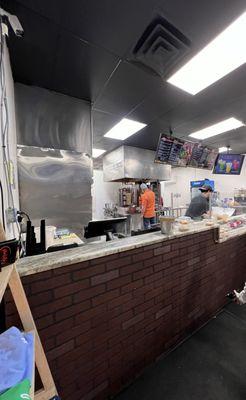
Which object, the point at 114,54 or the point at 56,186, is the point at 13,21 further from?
the point at 56,186

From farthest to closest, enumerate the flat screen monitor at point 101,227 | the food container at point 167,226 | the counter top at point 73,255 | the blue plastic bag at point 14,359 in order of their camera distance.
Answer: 1. the flat screen monitor at point 101,227
2. the food container at point 167,226
3. the counter top at point 73,255
4. the blue plastic bag at point 14,359

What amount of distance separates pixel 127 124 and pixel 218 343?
3.95 meters

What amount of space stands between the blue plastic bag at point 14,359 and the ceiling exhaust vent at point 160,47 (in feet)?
8.08

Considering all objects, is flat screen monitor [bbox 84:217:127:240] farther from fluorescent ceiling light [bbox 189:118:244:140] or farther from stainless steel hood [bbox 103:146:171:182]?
fluorescent ceiling light [bbox 189:118:244:140]

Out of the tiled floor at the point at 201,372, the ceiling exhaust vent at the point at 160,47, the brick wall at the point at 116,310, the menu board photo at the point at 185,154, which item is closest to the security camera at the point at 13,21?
the ceiling exhaust vent at the point at 160,47

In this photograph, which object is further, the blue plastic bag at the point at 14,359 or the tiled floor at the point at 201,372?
the tiled floor at the point at 201,372

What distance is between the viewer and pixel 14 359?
727 millimetres

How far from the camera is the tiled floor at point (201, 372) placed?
1.56 m

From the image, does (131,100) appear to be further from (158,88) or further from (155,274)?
(155,274)

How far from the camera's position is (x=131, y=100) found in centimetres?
305

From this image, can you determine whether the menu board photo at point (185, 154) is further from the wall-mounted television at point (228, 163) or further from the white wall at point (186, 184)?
the white wall at point (186, 184)

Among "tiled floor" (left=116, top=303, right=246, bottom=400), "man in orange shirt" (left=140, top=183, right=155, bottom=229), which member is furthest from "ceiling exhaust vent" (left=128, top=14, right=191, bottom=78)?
"man in orange shirt" (left=140, top=183, right=155, bottom=229)

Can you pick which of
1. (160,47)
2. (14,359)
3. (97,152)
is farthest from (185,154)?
(14,359)

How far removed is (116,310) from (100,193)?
6.07 meters
